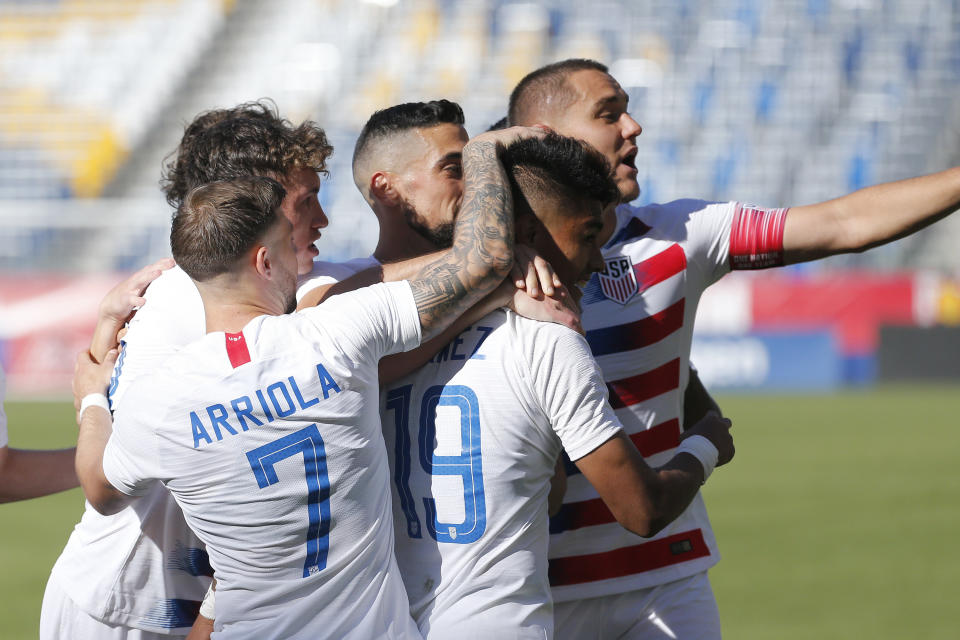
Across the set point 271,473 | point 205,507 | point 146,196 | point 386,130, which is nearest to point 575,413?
point 271,473

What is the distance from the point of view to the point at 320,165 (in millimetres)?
3031

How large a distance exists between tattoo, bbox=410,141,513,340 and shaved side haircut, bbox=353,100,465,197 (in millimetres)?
670

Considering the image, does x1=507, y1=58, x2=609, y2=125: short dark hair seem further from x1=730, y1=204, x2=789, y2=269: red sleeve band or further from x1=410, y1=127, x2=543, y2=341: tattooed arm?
x1=410, y1=127, x2=543, y2=341: tattooed arm

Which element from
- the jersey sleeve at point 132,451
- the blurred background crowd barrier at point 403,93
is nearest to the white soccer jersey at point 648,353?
the jersey sleeve at point 132,451

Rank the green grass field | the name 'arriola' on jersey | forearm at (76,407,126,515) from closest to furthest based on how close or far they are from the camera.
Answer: the name 'arriola' on jersey → forearm at (76,407,126,515) → the green grass field

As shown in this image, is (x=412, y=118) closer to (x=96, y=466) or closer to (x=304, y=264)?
(x=304, y=264)

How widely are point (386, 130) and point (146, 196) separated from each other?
20.2 metres

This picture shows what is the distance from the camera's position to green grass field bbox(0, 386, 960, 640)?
20.1 ft

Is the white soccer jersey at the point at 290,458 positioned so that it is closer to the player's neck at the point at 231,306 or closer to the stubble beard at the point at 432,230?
the player's neck at the point at 231,306

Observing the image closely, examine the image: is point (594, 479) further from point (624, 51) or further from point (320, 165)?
point (624, 51)

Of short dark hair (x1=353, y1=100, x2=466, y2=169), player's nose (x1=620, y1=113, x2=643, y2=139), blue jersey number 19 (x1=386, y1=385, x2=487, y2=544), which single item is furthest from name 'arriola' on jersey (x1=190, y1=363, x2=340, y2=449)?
player's nose (x1=620, y1=113, x2=643, y2=139)

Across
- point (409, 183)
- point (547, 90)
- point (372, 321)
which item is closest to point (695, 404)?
point (547, 90)

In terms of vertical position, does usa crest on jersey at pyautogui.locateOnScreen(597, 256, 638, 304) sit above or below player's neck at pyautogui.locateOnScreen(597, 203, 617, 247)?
below

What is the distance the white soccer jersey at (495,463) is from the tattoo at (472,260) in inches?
4.3
